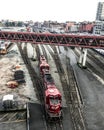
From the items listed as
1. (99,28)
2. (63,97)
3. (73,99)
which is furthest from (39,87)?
(99,28)

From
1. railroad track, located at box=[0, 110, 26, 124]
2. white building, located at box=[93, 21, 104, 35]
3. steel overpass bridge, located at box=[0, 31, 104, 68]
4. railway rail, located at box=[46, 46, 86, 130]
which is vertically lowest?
railway rail, located at box=[46, 46, 86, 130]

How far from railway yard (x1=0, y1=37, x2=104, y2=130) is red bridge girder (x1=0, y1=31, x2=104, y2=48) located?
Result: 343 inches

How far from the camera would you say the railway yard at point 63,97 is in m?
31.6

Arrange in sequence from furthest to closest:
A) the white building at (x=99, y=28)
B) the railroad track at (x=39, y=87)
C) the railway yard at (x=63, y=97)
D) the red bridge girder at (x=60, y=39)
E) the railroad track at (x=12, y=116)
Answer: the white building at (x=99, y=28), the red bridge girder at (x=60, y=39), the railroad track at (x=12, y=116), the railway yard at (x=63, y=97), the railroad track at (x=39, y=87)

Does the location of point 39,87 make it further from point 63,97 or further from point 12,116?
point 12,116

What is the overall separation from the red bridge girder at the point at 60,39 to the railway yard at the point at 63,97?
8.72 m

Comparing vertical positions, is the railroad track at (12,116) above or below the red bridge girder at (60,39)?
below

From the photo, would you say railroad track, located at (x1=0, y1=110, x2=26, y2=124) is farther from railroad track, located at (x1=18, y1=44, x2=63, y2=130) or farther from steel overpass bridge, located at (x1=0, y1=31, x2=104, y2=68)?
steel overpass bridge, located at (x1=0, y1=31, x2=104, y2=68)

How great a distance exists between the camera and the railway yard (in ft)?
104

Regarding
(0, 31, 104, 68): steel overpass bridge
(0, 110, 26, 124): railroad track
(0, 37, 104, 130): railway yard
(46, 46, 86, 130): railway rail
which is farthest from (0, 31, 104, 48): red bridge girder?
(0, 110, 26, 124): railroad track

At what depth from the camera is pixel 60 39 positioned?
2579 inches

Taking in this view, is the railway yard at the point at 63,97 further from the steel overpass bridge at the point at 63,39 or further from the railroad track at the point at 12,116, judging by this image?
the steel overpass bridge at the point at 63,39

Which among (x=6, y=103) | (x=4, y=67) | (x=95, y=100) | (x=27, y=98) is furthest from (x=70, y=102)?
(x=4, y=67)

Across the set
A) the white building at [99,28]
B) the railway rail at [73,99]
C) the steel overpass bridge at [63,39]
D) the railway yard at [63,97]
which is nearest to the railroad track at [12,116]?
the railway yard at [63,97]
